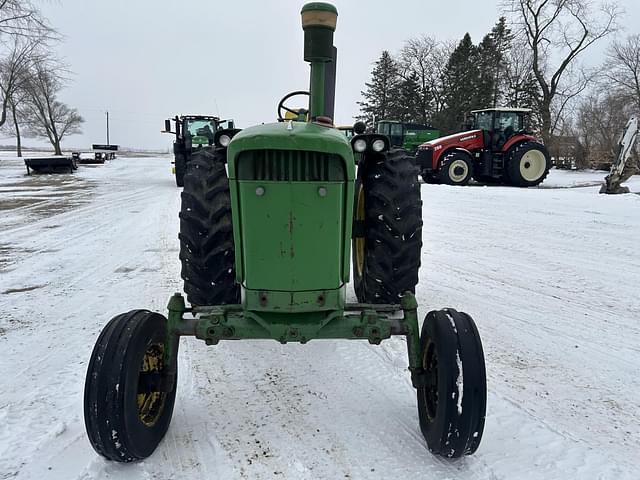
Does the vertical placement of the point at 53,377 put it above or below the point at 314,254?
below

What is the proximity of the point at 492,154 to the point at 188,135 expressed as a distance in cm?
1068

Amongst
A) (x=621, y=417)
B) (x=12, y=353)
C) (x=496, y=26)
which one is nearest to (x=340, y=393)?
(x=621, y=417)

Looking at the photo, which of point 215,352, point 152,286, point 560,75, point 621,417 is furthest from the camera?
point 560,75

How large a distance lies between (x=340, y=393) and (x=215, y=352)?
1.07 meters

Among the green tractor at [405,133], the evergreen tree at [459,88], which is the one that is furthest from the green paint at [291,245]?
the evergreen tree at [459,88]

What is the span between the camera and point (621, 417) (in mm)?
2723

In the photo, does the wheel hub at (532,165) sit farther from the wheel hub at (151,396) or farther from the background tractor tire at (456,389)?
the wheel hub at (151,396)

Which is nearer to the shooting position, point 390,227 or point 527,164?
point 390,227

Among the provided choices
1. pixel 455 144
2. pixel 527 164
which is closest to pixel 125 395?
pixel 455 144

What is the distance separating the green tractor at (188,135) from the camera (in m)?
16.7

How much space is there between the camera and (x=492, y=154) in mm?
17344

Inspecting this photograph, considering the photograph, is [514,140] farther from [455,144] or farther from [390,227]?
[390,227]

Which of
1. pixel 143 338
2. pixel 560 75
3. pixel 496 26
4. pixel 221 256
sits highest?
pixel 496 26

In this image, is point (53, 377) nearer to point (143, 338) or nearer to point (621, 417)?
point (143, 338)
